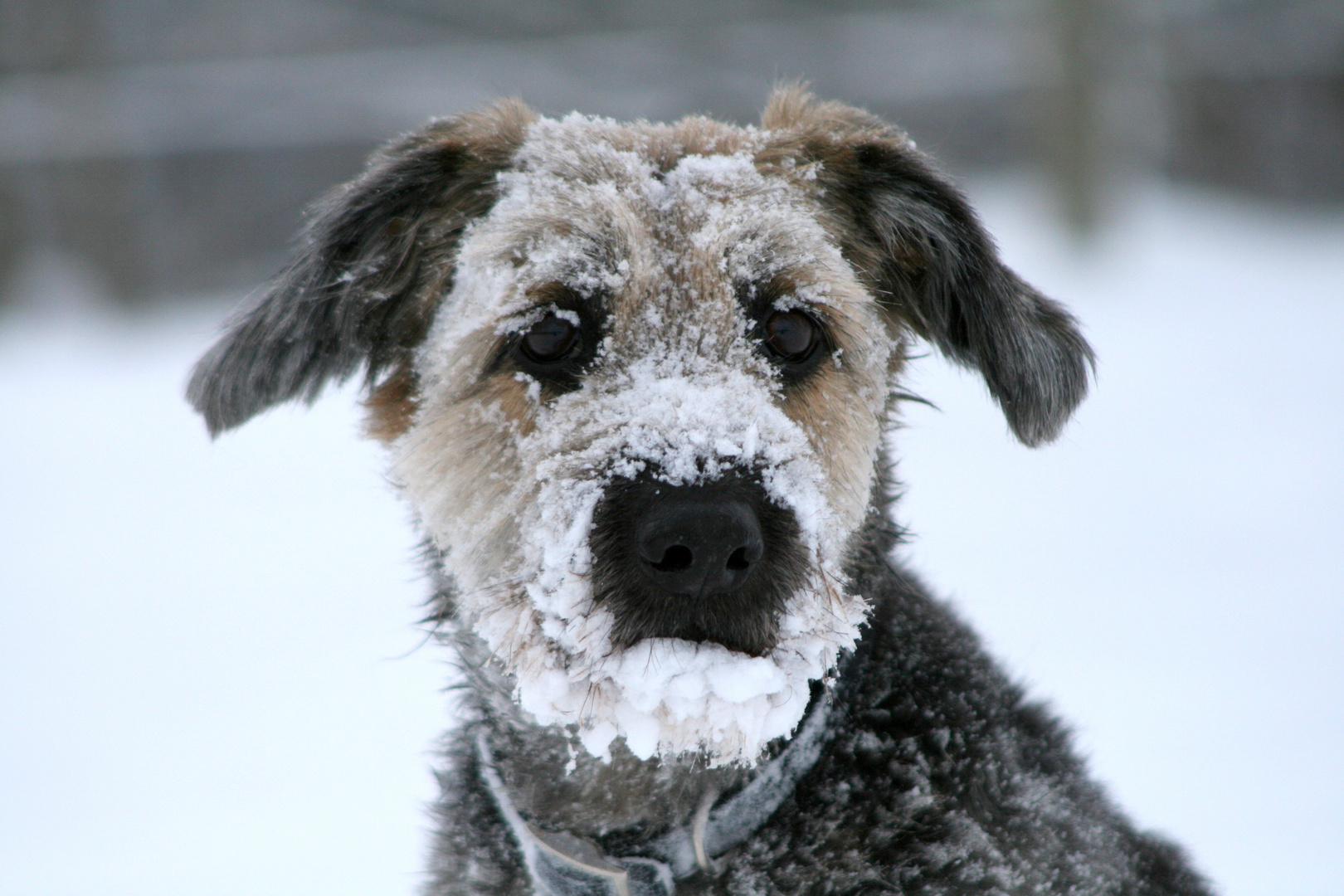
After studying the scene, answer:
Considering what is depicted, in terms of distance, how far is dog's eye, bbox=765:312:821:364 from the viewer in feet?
7.71

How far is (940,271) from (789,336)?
1.62 feet

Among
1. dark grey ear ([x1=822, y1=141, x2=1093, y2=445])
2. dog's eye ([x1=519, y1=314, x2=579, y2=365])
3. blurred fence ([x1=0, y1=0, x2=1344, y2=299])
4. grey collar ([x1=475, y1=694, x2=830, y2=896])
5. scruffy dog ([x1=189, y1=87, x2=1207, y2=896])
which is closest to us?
scruffy dog ([x1=189, y1=87, x2=1207, y2=896])

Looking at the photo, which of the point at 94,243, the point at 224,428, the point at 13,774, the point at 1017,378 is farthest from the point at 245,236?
the point at 1017,378

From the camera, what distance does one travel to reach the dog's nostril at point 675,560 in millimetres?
1851

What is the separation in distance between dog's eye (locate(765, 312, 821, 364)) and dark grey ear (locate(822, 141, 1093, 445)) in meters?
0.37

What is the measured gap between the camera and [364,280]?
8.44 feet

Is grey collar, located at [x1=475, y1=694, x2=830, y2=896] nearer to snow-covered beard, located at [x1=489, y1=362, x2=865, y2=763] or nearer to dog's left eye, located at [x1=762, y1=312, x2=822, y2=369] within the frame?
snow-covered beard, located at [x1=489, y1=362, x2=865, y2=763]

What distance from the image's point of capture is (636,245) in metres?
2.27

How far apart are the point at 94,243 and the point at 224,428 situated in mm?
9516

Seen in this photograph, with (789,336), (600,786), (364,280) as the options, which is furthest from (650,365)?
(600,786)

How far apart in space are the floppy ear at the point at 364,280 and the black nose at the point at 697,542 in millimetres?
1039

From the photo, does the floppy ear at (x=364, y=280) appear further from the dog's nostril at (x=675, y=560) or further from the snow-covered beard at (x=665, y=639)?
the dog's nostril at (x=675, y=560)

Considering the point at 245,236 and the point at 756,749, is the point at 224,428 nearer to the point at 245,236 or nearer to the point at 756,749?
the point at 756,749

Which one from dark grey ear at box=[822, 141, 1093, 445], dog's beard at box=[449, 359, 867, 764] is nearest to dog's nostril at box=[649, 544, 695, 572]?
dog's beard at box=[449, 359, 867, 764]
